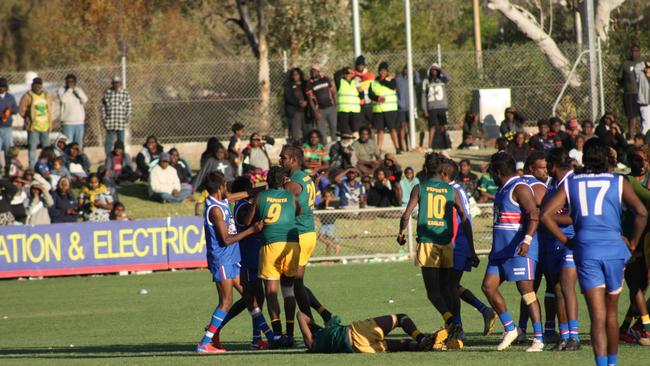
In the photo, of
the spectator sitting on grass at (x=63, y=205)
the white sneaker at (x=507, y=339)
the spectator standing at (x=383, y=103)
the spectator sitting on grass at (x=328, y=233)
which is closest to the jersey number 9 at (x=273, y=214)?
the white sneaker at (x=507, y=339)

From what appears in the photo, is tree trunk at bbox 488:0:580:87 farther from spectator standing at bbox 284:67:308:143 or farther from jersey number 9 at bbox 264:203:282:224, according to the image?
jersey number 9 at bbox 264:203:282:224

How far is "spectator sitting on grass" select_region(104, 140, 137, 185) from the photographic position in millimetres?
25594

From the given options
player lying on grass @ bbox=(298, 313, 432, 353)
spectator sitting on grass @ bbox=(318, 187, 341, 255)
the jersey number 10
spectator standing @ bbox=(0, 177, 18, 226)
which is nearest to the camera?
the jersey number 10

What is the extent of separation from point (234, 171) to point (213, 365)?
544 inches

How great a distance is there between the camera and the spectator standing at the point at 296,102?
24.7 meters

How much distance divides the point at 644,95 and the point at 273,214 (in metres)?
16.2

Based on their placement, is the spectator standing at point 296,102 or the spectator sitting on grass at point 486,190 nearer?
the spectator sitting on grass at point 486,190

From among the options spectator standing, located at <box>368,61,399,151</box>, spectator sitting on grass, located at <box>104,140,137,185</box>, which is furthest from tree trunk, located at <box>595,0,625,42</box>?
spectator sitting on grass, located at <box>104,140,137,185</box>

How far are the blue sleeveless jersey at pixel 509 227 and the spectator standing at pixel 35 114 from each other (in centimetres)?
1644

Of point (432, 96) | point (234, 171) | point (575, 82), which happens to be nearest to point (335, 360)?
point (234, 171)

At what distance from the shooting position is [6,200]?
870 inches

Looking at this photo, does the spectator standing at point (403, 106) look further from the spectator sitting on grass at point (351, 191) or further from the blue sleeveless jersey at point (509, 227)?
the blue sleeveless jersey at point (509, 227)

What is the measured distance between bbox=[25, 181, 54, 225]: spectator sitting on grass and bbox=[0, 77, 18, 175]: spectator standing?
8.35ft

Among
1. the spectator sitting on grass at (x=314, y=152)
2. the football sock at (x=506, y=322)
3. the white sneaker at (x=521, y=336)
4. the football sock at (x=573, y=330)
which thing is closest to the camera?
the football sock at (x=573, y=330)
